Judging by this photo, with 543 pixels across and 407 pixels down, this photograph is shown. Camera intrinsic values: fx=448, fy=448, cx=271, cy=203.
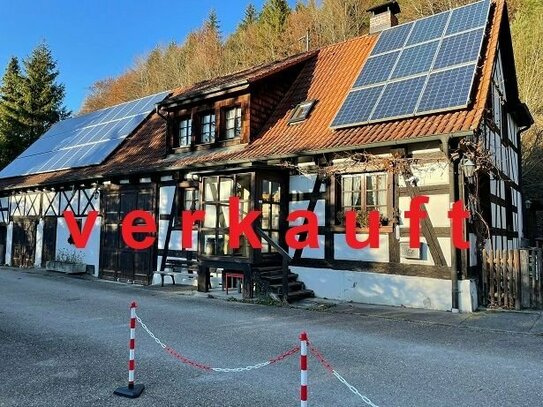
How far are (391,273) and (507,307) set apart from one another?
96.8 inches

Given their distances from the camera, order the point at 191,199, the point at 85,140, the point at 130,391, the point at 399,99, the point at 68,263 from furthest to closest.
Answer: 1. the point at 85,140
2. the point at 68,263
3. the point at 191,199
4. the point at 399,99
5. the point at 130,391

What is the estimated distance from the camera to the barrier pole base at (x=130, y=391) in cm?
459

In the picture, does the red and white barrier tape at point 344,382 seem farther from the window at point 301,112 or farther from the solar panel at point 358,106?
the window at point 301,112

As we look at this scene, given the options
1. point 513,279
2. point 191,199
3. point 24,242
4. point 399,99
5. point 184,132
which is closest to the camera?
point 513,279

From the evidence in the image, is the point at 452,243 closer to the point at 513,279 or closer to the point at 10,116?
the point at 513,279

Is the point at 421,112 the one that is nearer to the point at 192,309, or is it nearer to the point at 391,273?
the point at 391,273

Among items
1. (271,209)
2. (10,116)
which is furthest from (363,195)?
(10,116)

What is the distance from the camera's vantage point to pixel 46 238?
19547 millimetres

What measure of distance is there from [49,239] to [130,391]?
16834 millimetres

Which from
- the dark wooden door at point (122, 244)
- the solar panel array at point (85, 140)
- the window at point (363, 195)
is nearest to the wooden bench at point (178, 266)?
the dark wooden door at point (122, 244)

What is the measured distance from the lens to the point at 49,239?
19.4 m

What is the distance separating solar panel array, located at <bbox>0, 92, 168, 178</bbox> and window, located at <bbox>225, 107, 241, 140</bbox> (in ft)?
20.0

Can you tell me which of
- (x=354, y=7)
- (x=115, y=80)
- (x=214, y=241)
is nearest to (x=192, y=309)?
(x=214, y=241)

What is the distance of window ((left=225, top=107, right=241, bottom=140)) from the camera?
14.0 m
